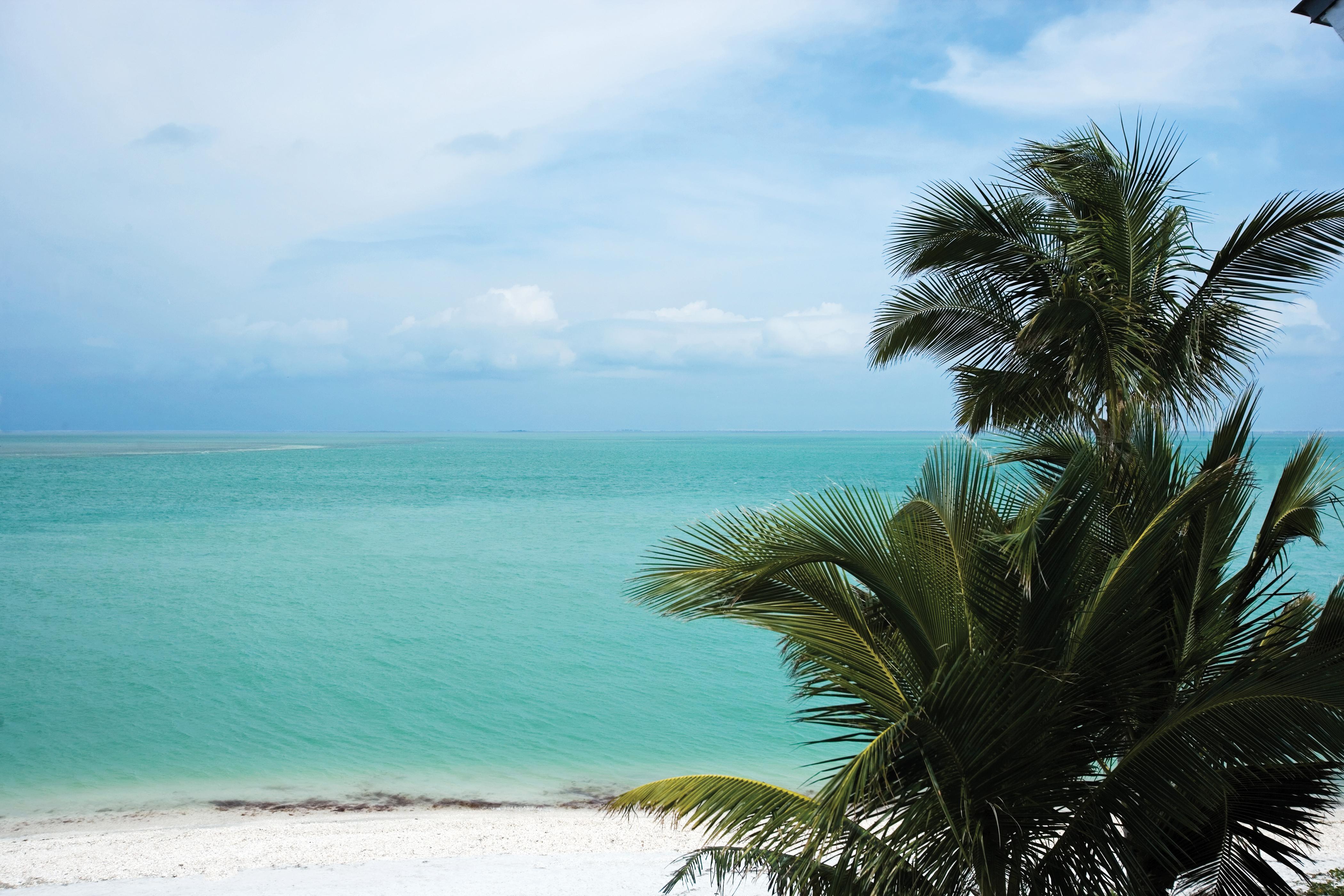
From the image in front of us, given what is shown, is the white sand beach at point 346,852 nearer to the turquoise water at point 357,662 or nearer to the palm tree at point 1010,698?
the turquoise water at point 357,662

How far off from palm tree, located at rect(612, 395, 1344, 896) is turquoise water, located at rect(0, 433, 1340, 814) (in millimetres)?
9913

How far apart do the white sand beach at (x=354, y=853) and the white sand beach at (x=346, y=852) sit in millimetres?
22

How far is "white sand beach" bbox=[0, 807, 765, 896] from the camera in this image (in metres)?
9.07

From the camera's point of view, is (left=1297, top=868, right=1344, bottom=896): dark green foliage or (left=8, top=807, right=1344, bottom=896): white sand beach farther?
(left=8, top=807, right=1344, bottom=896): white sand beach

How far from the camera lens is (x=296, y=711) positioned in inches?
726

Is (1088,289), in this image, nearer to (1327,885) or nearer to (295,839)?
(1327,885)

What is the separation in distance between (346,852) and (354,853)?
3.4 inches

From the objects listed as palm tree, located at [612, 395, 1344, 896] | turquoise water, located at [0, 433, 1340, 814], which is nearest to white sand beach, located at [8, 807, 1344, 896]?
turquoise water, located at [0, 433, 1340, 814]

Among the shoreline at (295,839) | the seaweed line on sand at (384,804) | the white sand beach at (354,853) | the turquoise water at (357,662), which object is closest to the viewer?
the white sand beach at (354,853)

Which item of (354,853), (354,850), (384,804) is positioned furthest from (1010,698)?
(384,804)

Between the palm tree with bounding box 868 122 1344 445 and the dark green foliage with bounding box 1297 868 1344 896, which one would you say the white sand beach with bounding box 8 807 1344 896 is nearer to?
the dark green foliage with bounding box 1297 868 1344 896

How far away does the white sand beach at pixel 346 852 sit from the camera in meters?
9.07

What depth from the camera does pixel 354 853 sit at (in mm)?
10211

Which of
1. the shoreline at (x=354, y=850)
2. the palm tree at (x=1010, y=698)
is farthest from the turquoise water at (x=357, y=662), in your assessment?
the palm tree at (x=1010, y=698)
